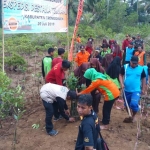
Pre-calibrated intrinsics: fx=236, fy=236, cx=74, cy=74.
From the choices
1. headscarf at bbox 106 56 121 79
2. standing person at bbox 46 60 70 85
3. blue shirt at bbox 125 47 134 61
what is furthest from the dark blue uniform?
blue shirt at bbox 125 47 134 61

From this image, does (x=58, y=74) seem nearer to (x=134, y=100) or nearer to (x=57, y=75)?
(x=57, y=75)

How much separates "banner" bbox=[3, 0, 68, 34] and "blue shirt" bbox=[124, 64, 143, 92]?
2.37 metres

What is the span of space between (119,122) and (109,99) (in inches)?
34.3

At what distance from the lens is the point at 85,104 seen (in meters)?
2.31

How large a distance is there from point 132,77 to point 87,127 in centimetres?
230

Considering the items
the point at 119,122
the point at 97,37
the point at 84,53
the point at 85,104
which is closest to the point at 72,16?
the point at 97,37

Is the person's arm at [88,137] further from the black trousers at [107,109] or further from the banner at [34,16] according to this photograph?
the banner at [34,16]

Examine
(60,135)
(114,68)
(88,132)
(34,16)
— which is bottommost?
(60,135)

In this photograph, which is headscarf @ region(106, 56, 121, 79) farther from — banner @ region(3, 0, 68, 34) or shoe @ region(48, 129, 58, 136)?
banner @ region(3, 0, 68, 34)

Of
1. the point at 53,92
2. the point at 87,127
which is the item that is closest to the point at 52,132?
the point at 53,92

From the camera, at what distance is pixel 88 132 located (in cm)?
222

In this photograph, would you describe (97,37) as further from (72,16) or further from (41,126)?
(41,126)

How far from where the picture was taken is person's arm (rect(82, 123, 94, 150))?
2221mm

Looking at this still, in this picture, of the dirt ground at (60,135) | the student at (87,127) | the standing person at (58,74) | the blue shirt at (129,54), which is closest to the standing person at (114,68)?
the standing person at (58,74)
